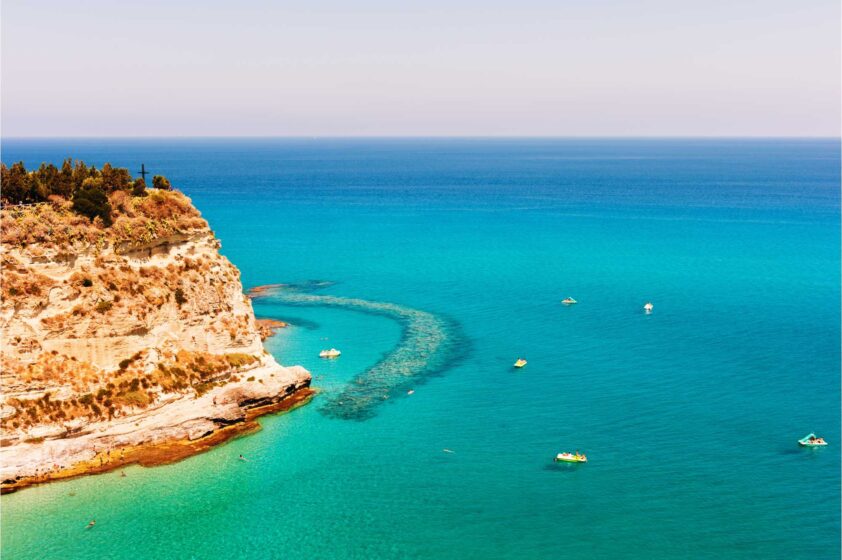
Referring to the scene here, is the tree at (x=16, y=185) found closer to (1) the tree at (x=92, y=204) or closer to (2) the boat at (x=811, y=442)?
(1) the tree at (x=92, y=204)

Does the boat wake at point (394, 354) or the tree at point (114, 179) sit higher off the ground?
the tree at point (114, 179)

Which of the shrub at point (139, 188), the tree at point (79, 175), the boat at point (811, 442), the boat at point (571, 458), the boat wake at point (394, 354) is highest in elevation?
the tree at point (79, 175)

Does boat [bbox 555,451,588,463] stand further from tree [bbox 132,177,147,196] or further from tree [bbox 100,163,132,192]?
tree [bbox 100,163,132,192]

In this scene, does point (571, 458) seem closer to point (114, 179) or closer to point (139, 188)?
point (139, 188)

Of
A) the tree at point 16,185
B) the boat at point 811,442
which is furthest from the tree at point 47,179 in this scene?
the boat at point 811,442

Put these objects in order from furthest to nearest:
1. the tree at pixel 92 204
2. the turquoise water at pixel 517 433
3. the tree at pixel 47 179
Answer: the tree at pixel 47 179, the tree at pixel 92 204, the turquoise water at pixel 517 433

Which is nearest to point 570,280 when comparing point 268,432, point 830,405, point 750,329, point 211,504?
point 750,329

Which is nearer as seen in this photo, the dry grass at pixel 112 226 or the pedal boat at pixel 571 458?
the pedal boat at pixel 571 458

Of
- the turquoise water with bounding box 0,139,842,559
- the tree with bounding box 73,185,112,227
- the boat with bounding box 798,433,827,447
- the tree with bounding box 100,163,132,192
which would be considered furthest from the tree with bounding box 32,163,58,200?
the boat with bounding box 798,433,827,447

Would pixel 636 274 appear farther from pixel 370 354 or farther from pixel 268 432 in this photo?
pixel 268 432
